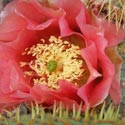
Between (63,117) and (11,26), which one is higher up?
(11,26)

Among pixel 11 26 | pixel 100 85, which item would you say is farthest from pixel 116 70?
pixel 11 26

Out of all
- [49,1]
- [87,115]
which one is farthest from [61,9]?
[87,115]

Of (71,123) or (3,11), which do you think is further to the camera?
(3,11)

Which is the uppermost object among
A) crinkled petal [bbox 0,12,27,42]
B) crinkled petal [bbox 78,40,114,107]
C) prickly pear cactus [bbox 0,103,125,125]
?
crinkled petal [bbox 0,12,27,42]

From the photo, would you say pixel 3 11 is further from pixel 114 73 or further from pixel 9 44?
pixel 114 73

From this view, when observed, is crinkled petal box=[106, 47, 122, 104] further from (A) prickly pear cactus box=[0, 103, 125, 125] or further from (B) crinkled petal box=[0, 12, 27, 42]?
(B) crinkled petal box=[0, 12, 27, 42]

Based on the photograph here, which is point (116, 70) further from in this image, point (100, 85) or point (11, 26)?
point (11, 26)

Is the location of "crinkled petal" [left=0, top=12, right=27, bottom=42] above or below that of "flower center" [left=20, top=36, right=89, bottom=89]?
above

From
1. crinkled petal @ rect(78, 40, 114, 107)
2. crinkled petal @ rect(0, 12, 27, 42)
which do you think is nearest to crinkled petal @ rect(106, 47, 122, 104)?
crinkled petal @ rect(78, 40, 114, 107)
